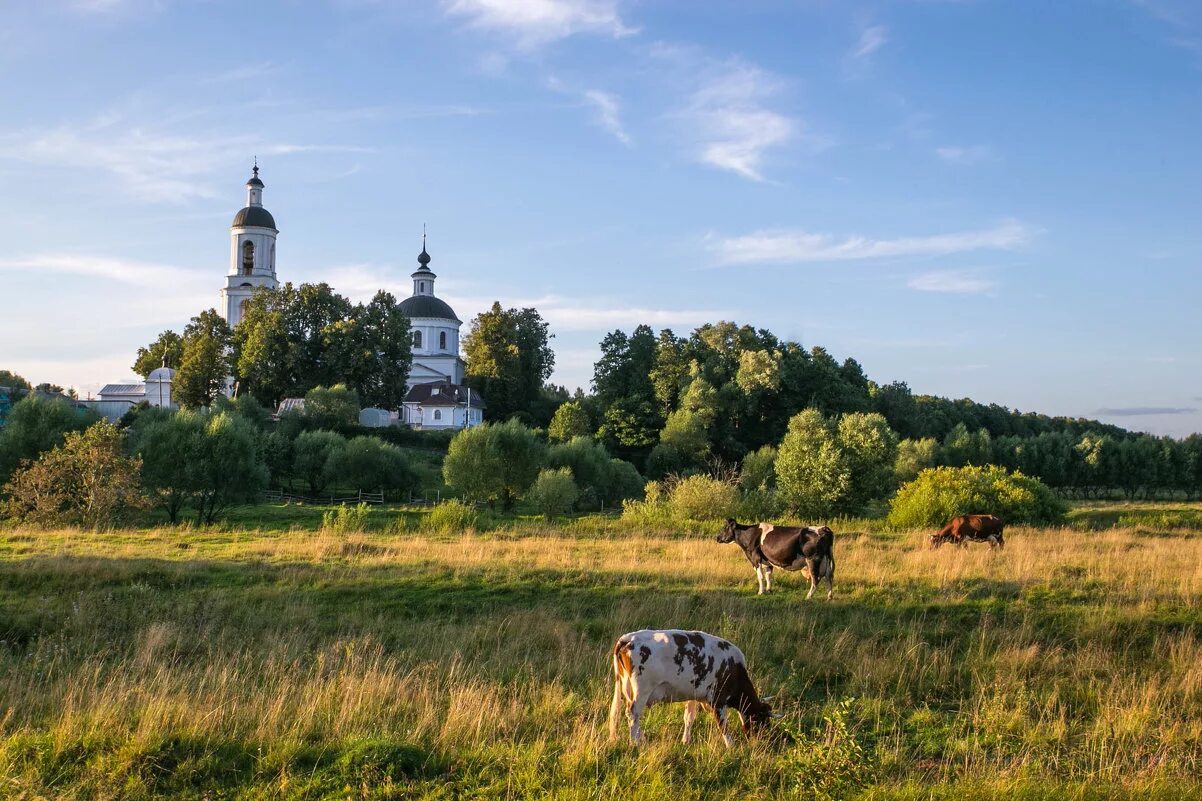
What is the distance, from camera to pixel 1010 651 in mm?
11188

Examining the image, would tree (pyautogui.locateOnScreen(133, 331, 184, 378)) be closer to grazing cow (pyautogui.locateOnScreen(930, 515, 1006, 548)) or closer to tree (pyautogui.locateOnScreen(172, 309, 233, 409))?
tree (pyautogui.locateOnScreen(172, 309, 233, 409))

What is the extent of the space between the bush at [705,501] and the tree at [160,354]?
72.8 meters

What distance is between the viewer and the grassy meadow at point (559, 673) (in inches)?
273

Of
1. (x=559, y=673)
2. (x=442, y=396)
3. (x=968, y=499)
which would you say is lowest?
(x=559, y=673)

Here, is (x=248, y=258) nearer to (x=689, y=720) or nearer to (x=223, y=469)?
(x=223, y=469)

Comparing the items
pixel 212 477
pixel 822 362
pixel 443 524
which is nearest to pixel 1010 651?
pixel 443 524

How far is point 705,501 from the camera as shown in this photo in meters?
33.1

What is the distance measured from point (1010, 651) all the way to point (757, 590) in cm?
499

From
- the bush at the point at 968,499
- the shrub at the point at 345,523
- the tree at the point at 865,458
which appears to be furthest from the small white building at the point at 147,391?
the bush at the point at 968,499

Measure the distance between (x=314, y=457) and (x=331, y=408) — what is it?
1389 centimetres

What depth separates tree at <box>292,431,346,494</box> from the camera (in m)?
53.2

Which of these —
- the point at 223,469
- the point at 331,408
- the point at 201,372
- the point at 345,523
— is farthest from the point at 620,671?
the point at 201,372

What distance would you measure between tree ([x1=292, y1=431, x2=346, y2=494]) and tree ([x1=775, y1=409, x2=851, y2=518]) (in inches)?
1077

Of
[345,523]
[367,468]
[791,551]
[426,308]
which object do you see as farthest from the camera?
[426,308]
